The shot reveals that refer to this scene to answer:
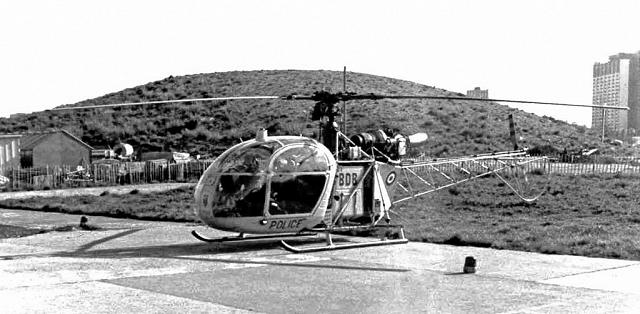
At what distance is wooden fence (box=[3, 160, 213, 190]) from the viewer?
40938 mm

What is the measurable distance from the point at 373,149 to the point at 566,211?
31.2 feet

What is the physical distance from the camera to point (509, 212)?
933 inches

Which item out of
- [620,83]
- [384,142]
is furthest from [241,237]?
[620,83]

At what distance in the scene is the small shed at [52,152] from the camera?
Answer: 51.2 metres

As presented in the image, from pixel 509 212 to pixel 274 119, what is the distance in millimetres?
41205

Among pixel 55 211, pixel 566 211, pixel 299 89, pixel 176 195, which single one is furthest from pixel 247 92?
pixel 566 211

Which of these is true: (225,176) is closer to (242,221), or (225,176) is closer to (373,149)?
(242,221)

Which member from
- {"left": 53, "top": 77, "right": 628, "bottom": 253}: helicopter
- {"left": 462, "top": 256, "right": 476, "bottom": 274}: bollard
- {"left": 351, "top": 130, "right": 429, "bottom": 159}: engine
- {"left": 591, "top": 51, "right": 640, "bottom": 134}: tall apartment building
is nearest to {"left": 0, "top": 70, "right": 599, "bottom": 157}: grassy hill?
{"left": 591, "top": 51, "right": 640, "bottom": 134}: tall apartment building

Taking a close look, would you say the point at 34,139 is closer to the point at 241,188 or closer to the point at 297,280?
the point at 241,188

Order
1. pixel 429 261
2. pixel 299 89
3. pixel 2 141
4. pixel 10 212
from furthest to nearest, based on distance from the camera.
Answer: pixel 299 89, pixel 2 141, pixel 10 212, pixel 429 261

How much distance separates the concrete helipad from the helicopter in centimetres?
67

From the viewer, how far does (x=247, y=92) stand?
80.1m

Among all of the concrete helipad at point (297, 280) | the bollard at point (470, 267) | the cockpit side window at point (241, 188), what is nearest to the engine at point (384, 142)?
the concrete helipad at point (297, 280)

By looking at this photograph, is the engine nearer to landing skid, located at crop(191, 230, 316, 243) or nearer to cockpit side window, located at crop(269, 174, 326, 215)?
cockpit side window, located at crop(269, 174, 326, 215)
